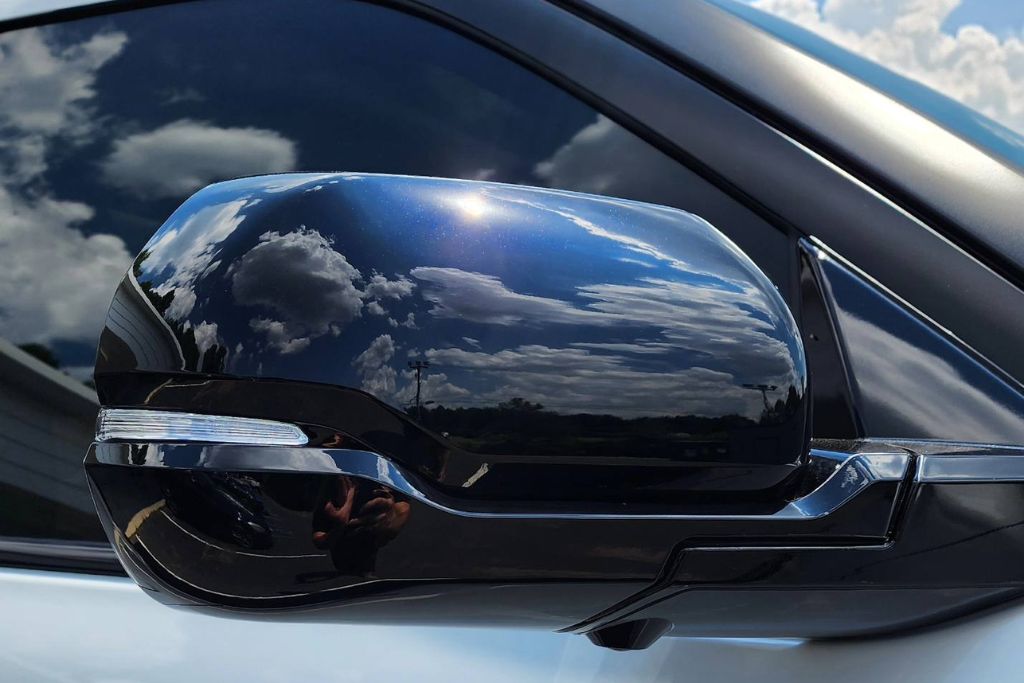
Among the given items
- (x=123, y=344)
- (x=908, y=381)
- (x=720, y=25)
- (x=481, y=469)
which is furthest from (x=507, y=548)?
(x=720, y=25)

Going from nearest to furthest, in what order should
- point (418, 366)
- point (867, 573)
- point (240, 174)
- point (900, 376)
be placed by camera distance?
point (418, 366)
point (867, 573)
point (900, 376)
point (240, 174)

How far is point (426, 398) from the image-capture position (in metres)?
0.58

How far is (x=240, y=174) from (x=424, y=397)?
666mm

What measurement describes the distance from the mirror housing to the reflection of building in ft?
1.85

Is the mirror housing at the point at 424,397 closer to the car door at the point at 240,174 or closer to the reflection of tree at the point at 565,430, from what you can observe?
the reflection of tree at the point at 565,430

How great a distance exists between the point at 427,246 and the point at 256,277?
4.1 inches

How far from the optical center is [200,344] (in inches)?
22.8

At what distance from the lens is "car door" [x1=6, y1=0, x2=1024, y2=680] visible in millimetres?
903

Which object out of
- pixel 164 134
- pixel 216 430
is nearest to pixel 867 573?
pixel 216 430

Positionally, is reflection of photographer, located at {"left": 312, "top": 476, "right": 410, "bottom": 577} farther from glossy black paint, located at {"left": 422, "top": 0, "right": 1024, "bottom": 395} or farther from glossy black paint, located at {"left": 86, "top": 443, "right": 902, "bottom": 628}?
glossy black paint, located at {"left": 422, "top": 0, "right": 1024, "bottom": 395}

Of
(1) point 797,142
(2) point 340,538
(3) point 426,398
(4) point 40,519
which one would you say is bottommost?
(4) point 40,519

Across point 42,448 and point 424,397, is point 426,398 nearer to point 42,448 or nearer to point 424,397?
point 424,397

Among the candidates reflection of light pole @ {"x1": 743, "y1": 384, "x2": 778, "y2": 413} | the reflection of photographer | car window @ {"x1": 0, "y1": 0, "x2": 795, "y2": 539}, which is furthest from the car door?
the reflection of photographer

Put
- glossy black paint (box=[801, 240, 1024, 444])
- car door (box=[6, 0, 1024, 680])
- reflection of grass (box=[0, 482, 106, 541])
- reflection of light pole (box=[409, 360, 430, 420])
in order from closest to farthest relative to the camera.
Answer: reflection of light pole (box=[409, 360, 430, 420]) → glossy black paint (box=[801, 240, 1024, 444]) → car door (box=[6, 0, 1024, 680]) → reflection of grass (box=[0, 482, 106, 541])
